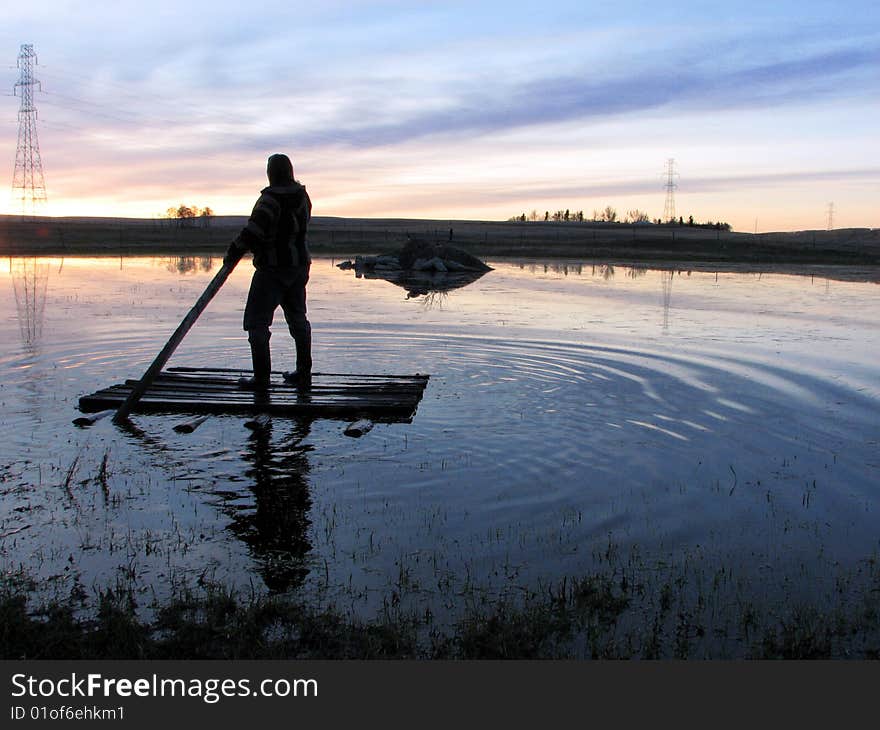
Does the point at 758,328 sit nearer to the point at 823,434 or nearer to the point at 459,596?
the point at 823,434

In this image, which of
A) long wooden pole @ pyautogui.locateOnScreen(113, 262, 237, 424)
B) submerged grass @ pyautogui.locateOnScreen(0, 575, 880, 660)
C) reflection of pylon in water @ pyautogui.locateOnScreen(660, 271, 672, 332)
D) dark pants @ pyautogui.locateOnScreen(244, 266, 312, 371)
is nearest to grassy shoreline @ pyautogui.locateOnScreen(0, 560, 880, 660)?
submerged grass @ pyautogui.locateOnScreen(0, 575, 880, 660)

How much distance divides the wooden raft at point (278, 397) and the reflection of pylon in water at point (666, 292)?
7773 mm

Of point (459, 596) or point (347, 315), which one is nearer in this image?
point (459, 596)

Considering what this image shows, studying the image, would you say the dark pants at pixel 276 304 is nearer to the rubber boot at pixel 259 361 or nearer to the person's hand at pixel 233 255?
the rubber boot at pixel 259 361

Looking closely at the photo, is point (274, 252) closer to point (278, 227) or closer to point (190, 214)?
point (278, 227)

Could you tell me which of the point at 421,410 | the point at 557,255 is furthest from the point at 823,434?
the point at 557,255

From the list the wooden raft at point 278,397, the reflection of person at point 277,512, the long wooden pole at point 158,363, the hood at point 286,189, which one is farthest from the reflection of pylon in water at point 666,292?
the reflection of person at point 277,512

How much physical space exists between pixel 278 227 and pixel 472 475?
414 cm

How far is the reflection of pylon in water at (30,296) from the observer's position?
14562 millimetres

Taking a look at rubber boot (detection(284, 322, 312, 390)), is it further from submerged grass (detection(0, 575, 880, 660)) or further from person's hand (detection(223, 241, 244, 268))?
submerged grass (detection(0, 575, 880, 660))

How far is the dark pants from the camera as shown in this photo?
9.54 metres

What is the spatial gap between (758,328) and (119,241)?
61.0 m

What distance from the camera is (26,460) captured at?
6.93m

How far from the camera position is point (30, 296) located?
69.6 feet
